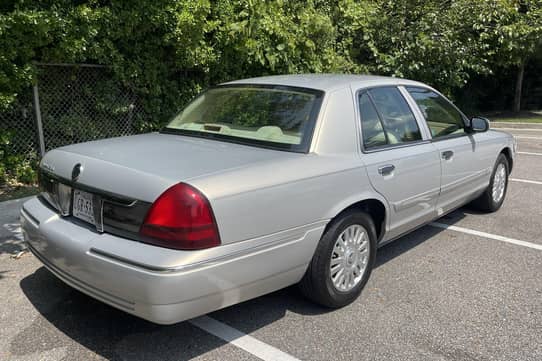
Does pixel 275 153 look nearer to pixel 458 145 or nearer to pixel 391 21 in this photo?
pixel 458 145

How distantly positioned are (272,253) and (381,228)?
4.16 feet

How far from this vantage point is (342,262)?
3.46 m

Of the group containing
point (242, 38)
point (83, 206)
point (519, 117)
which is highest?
point (242, 38)

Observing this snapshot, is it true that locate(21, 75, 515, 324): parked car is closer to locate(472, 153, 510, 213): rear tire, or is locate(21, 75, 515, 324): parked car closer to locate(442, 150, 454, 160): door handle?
locate(442, 150, 454, 160): door handle

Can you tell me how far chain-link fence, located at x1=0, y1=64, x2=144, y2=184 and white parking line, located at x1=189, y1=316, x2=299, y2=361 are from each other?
14.4ft

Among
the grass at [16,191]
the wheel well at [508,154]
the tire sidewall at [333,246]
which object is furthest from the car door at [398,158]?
the grass at [16,191]

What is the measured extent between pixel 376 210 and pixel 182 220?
177 centimetres

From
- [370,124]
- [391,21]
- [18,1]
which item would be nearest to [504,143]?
[370,124]

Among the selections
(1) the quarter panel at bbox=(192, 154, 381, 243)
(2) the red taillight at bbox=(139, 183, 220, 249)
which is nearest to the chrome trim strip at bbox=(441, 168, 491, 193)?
(1) the quarter panel at bbox=(192, 154, 381, 243)

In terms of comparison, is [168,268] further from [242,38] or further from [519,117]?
[519,117]

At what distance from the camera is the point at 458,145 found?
15.5 feet

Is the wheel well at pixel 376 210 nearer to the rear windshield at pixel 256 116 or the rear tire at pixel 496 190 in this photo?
the rear windshield at pixel 256 116

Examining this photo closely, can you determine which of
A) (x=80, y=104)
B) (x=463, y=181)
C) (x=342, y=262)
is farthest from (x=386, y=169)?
(x=80, y=104)

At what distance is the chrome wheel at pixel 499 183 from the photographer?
18.9 feet
